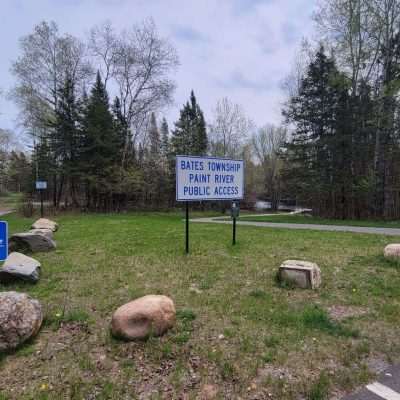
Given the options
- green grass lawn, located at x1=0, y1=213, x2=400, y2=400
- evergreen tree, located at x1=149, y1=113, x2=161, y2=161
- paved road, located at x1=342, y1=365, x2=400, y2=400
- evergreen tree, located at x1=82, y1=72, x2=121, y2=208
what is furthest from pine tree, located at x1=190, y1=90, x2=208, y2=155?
paved road, located at x1=342, y1=365, x2=400, y2=400

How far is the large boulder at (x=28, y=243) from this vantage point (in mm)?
5625

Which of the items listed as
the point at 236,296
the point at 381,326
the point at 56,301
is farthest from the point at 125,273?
the point at 381,326

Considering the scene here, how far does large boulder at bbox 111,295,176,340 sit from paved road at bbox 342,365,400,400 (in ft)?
5.07

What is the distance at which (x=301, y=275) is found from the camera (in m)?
3.62

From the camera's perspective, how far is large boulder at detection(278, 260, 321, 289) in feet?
11.8

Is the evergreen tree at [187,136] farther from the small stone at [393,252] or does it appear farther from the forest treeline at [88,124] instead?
the small stone at [393,252]

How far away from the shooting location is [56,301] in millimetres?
3279

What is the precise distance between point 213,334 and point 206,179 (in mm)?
3466

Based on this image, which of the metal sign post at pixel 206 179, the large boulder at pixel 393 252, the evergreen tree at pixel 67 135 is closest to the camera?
the large boulder at pixel 393 252

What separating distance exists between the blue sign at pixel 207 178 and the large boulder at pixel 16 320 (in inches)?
121

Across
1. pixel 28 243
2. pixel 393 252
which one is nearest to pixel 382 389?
pixel 393 252

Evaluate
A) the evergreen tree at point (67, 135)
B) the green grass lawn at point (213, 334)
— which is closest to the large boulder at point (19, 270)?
the green grass lawn at point (213, 334)

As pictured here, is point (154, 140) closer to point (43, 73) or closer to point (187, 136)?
point (187, 136)

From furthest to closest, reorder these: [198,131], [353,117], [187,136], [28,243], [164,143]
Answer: [164,143], [198,131], [187,136], [353,117], [28,243]
